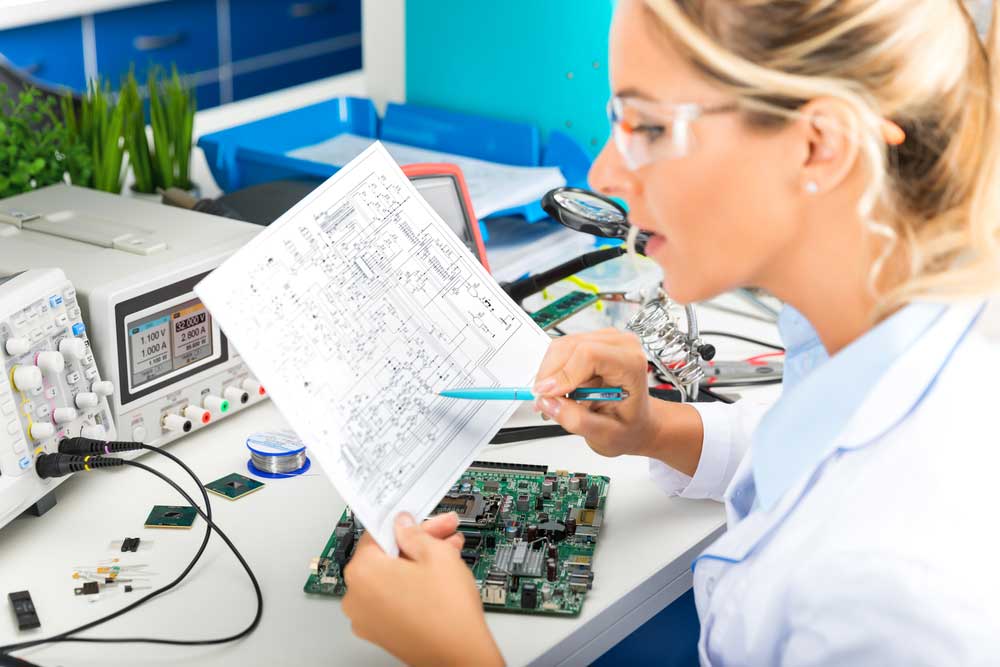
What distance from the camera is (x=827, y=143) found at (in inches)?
30.5

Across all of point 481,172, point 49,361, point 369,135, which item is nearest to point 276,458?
point 49,361

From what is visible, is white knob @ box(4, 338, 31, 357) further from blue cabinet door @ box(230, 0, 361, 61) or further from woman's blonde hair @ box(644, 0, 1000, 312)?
blue cabinet door @ box(230, 0, 361, 61)

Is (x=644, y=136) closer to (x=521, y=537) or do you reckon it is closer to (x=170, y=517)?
(x=521, y=537)

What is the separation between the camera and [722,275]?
0.85m

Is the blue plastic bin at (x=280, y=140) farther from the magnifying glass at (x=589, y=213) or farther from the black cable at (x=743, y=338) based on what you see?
the black cable at (x=743, y=338)

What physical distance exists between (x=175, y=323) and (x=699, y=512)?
2.20 feet

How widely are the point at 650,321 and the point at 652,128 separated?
1.87 ft

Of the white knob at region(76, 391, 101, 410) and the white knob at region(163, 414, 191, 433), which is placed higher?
the white knob at region(76, 391, 101, 410)

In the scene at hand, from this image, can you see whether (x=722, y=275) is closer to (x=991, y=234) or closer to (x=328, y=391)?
(x=991, y=234)

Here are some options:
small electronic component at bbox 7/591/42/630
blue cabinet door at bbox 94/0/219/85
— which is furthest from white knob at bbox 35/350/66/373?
blue cabinet door at bbox 94/0/219/85

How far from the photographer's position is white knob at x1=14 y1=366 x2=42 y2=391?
3.50 ft

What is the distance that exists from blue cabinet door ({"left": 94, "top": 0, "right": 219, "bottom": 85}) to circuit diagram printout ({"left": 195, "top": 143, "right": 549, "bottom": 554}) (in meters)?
2.89

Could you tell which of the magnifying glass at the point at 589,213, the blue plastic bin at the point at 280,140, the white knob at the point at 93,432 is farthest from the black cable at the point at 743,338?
the white knob at the point at 93,432

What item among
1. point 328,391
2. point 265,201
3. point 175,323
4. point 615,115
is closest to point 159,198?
point 265,201
